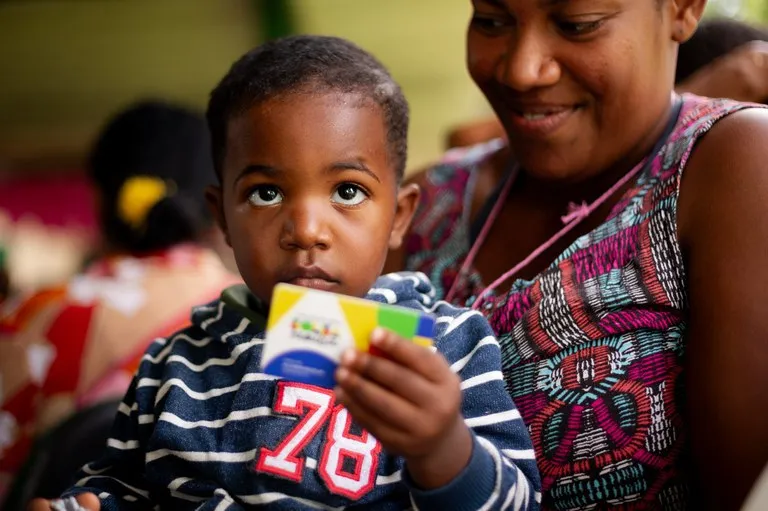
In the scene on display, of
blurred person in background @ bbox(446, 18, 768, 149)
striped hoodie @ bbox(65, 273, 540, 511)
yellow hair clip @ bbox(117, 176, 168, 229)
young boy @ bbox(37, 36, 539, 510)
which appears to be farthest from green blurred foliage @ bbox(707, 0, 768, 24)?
striped hoodie @ bbox(65, 273, 540, 511)

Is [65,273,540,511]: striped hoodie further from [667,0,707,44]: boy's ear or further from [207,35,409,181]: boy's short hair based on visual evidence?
[667,0,707,44]: boy's ear

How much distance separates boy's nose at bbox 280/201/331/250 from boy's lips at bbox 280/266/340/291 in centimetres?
3

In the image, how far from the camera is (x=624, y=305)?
4.97ft

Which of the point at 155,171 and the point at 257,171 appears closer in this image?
the point at 257,171

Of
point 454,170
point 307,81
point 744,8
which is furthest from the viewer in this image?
point 744,8

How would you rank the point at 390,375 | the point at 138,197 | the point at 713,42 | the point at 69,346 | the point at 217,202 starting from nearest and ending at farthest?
the point at 390,375 < the point at 217,202 < the point at 713,42 < the point at 69,346 < the point at 138,197

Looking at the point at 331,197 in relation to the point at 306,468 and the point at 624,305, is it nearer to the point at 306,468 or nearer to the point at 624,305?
the point at 306,468

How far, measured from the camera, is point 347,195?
141 cm

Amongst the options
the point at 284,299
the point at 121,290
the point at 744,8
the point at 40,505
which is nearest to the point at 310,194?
the point at 284,299

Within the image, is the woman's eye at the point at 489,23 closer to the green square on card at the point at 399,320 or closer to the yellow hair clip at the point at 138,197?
the green square on card at the point at 399,320

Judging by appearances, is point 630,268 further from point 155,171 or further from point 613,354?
point 155,171

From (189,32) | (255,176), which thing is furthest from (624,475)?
(189,32)

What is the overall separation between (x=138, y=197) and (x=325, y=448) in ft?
6.26

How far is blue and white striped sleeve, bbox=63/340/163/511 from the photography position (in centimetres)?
149
